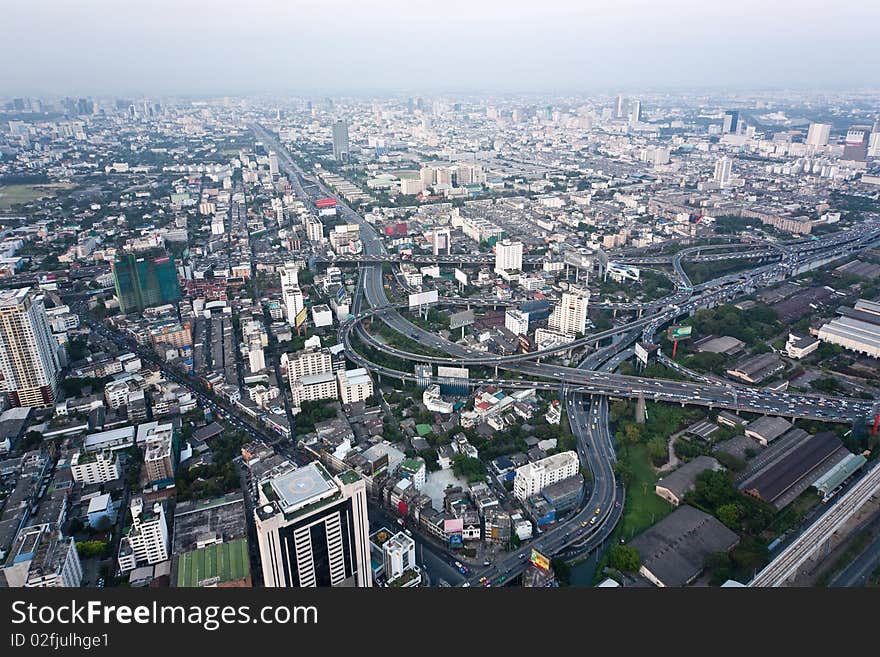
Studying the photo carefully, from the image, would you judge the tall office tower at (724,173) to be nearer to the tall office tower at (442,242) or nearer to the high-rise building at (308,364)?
the tall office tower at (442,242)

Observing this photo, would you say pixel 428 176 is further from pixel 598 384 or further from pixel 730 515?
pixel 730 515

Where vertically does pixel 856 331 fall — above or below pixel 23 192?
below

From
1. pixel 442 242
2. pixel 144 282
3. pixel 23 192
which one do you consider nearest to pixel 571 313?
pixel 442 242

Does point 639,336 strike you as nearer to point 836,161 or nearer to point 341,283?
point 341,283

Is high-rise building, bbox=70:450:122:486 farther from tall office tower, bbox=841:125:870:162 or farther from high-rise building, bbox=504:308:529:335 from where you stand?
tall office tower, bbox=841:125:870:162

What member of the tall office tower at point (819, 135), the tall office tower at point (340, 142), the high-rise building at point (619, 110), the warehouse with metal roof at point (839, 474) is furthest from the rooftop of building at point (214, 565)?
the high-rise building at point (619, 110)

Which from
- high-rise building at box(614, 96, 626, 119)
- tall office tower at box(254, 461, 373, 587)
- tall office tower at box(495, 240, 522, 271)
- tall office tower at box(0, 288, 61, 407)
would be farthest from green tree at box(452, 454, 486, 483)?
high-rise building at box(614, 96, 626, 119)

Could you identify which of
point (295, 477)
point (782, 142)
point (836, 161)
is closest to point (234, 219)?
point (295, 477)
